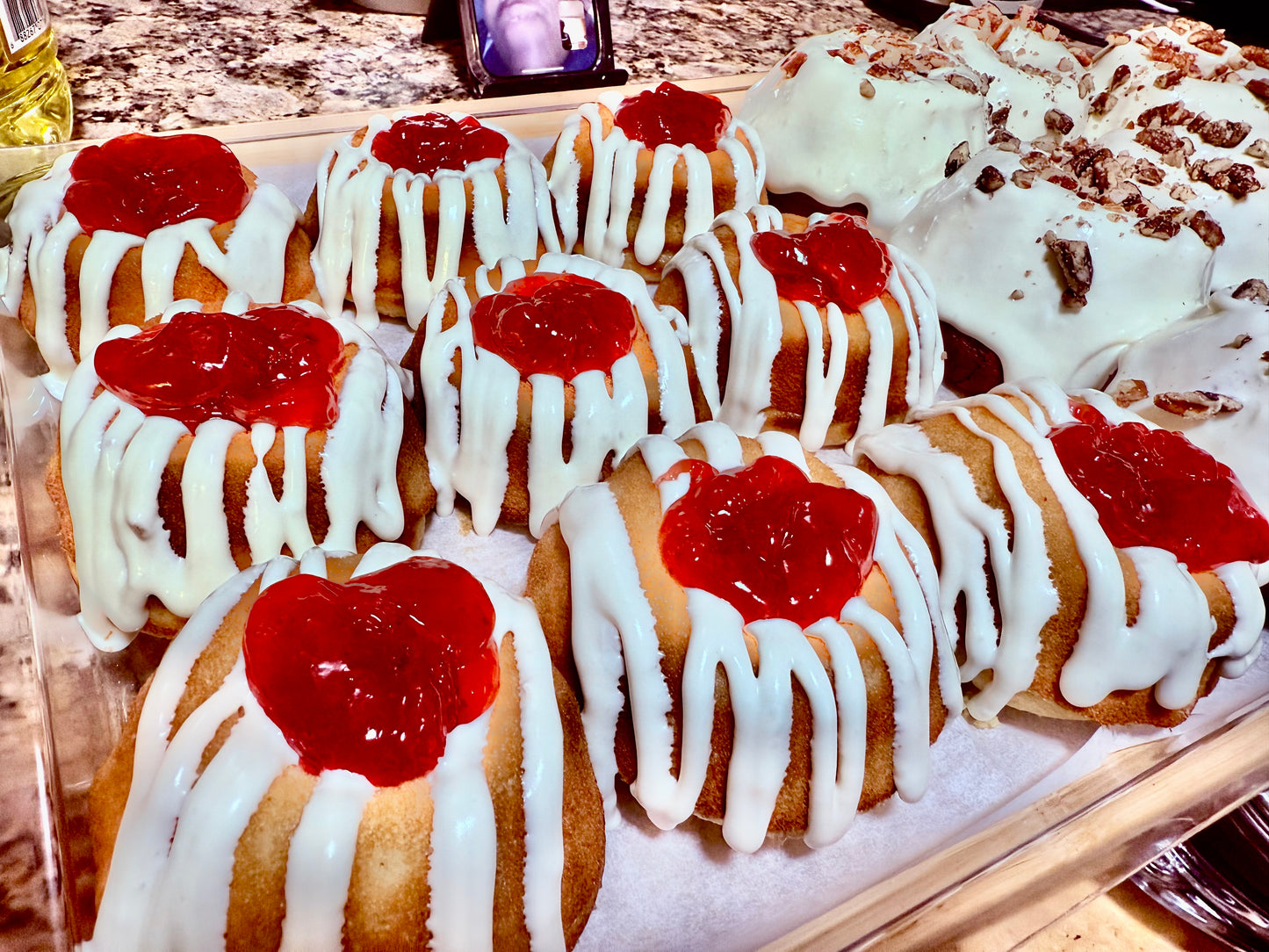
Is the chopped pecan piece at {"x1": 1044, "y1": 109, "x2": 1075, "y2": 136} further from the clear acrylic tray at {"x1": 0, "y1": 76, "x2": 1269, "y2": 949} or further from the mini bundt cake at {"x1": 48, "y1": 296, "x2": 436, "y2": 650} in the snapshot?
the mini bundt cake at {"x1": 48, "y1": 296, "x2": 436, "y2": 650}

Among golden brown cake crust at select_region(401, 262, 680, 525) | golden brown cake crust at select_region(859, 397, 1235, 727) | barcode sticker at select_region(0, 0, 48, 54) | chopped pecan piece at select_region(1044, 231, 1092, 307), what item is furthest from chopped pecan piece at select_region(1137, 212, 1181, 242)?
barcode sticker at select_region(0, 0, 48, 54)

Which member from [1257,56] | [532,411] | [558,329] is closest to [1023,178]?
[1257,56]

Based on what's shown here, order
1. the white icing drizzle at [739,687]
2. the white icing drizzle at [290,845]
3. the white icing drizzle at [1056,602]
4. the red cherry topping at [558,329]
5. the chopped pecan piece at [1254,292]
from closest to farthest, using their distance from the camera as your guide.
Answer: the white icing drizzle at [290,845] < the white icing drizzle at [739,687] < the white icing drizzle at [1056,602] < the red cherry topping at [558,329] < the chopped pecan piece at [1254,292]

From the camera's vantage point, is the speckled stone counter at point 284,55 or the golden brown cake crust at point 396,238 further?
the speckled stone counter at point 284,55

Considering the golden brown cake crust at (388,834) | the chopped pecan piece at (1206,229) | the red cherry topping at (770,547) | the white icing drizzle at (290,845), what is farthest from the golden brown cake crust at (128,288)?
the chopped pecan piece at (1206,229)

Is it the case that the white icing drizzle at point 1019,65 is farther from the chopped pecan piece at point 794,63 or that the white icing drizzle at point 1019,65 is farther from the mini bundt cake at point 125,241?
the mini bundt cake at point 125,241

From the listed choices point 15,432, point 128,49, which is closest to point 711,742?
point 15,432
